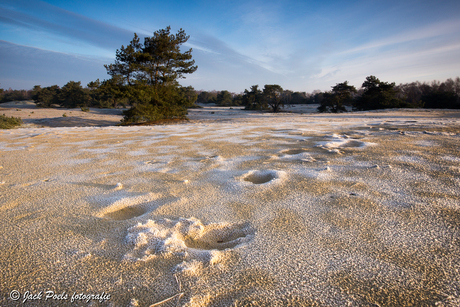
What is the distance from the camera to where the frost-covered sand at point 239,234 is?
0.81m

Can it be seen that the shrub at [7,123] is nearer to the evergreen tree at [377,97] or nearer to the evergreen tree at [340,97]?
the evergreen tree at [340,97]

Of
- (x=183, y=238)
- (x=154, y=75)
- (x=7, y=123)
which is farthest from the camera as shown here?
(x=154, y=75)

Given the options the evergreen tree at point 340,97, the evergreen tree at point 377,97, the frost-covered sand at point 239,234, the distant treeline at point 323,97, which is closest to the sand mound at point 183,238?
the frost-covered sand at point 239,234

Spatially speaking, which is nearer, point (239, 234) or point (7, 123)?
point (239, 234)

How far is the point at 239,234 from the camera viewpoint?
1.19 m

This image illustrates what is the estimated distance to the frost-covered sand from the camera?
81 cm

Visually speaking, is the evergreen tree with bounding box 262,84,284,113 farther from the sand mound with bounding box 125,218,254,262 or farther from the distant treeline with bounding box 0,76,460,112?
the sand mound with bounding box 125,218,254,262

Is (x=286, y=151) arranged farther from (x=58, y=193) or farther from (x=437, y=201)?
(x=58, y=193)

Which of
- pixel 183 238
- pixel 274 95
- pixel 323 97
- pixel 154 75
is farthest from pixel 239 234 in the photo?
pixel 323 97

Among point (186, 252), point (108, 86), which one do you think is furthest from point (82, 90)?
point (186, 252)

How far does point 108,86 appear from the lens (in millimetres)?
9898

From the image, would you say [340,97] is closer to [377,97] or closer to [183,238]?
[377,97]

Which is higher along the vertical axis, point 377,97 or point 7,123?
point 377,97

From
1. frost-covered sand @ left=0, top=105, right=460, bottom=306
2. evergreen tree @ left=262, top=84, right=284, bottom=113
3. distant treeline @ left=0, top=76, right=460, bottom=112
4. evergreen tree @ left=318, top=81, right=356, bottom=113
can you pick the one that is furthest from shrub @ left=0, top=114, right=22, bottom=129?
evergreen tree @ left=318, top=81, right=356, bottom=113
